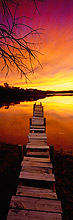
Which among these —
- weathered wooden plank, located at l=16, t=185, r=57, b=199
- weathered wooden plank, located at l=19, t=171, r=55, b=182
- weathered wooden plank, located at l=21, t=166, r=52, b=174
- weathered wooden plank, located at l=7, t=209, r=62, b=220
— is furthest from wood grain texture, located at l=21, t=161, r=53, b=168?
weathered wooden plank, located at l=7, t=209, r=62, b=220

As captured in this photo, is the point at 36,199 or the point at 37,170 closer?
the point at 36,199

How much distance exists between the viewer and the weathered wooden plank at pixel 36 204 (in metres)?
2.40

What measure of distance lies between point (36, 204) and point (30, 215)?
28 centimetres

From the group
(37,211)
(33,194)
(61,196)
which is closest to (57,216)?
(37,211)

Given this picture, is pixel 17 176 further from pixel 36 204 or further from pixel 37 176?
pixel 36 204

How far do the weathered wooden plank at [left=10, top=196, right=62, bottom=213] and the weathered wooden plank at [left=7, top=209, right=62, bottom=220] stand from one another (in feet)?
0.29

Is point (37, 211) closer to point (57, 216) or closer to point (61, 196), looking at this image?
point (57, 216)

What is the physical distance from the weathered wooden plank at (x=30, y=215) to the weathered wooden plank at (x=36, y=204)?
9cm

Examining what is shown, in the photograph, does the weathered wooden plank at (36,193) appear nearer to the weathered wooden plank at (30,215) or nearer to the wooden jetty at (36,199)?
the wooden jetty at (36,199)

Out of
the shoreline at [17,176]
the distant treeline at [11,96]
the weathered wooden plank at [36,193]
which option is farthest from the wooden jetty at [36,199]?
the distant treeline at [11,96]

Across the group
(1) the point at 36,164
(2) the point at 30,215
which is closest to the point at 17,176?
(1) the point at 36,164

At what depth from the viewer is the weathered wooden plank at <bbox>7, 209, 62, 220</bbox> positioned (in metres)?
2.21

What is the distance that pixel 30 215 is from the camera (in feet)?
7.41

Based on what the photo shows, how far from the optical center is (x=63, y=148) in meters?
Result: 7.98
